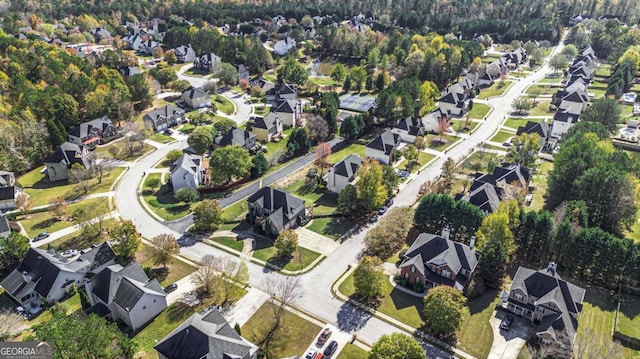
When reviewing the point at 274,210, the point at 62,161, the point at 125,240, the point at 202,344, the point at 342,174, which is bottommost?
the point at 62,161

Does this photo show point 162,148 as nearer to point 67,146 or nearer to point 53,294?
point 67,146

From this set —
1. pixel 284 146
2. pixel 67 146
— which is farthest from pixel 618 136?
pixel 67 146

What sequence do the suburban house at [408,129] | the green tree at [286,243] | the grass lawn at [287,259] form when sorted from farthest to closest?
the suburban house at [408,129] → the green tree at [286,243] → the grass lawn at [287,259]

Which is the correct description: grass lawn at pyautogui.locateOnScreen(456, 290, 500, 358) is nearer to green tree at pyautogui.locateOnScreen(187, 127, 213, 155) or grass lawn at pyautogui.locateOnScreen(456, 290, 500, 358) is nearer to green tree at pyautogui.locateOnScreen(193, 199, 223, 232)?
green tree at pyautogui.locateOnScreen(193, 199, 223, 232)

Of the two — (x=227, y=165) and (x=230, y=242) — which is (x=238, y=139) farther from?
(x=230, y=242)

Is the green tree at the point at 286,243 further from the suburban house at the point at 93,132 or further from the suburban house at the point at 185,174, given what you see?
the suburban house at the point at 93,132

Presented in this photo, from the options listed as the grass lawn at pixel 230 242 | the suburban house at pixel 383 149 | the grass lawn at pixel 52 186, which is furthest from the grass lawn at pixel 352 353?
the grass lawn at pixel 52 186

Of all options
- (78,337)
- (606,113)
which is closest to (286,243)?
(78,337)
